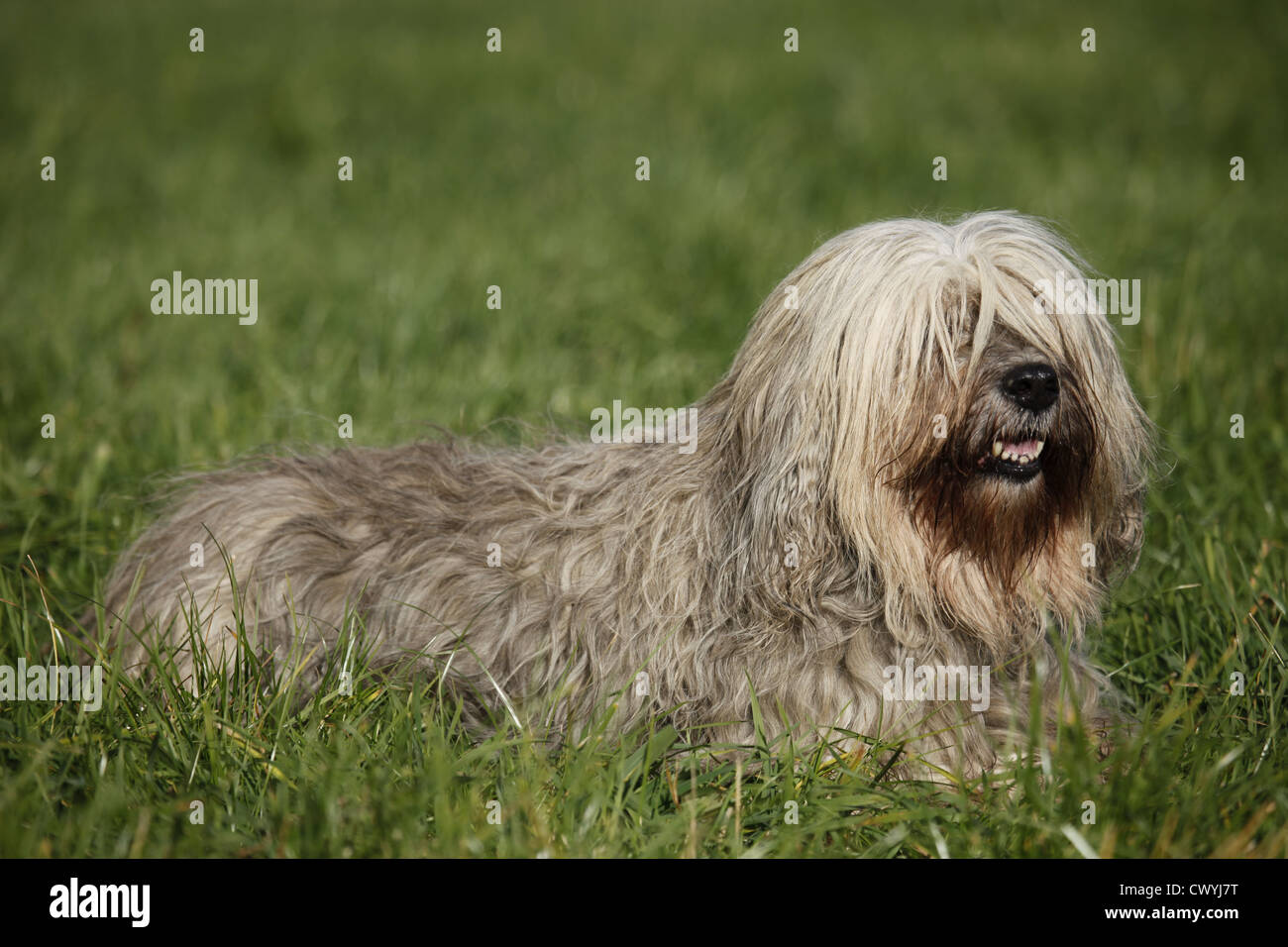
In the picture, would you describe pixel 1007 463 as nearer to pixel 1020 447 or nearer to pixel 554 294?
pixel 1020 447

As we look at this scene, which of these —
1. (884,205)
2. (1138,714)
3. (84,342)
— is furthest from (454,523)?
(884,205)

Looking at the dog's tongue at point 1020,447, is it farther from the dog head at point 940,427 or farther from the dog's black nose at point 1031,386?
the dog's black nose at point 1031,386

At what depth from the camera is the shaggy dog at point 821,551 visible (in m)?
3.33

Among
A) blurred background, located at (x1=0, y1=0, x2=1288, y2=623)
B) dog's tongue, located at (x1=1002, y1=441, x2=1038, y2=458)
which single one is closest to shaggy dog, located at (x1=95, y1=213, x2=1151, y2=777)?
dog's tongue, located at (x1=1002, y1=441, x2=1038, y2=458)

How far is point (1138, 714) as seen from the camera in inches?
163

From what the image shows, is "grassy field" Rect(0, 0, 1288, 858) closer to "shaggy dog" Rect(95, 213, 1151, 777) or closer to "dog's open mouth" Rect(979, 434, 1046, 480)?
"shaggy dog" Rect(95, 213, 1151, 777)

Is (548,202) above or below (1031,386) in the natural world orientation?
above

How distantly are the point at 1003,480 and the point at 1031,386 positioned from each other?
270 mm

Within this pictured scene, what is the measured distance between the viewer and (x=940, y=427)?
10.7ft

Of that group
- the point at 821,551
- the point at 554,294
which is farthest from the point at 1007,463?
the point at 554,294

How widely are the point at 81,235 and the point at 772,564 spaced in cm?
831

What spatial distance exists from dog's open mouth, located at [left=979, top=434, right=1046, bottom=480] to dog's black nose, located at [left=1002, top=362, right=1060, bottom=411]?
114mm

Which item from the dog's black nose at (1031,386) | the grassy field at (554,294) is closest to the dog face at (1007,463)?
the dog's black nose at (1031,386)
